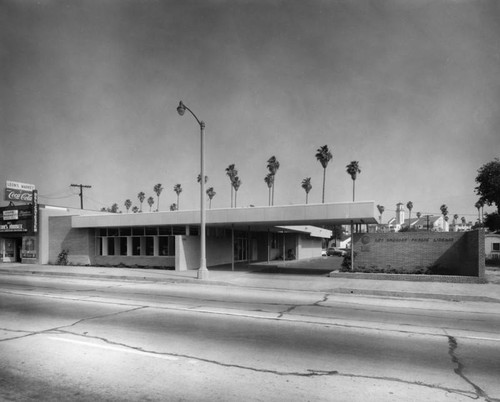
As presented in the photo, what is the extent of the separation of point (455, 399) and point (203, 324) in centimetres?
545

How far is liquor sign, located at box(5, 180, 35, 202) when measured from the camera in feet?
109

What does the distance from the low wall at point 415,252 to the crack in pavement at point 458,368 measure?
41.8 ft

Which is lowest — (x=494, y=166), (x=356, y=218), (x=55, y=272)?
(x=55, y=272)

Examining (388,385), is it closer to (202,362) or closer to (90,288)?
(202,362)

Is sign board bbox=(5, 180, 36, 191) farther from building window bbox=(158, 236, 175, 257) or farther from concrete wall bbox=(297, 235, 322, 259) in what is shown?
concrete wall bbox=(297, 235, 322, 259)

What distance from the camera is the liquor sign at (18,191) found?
33.2 meters

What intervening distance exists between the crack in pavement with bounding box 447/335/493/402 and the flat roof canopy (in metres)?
A: 11.3

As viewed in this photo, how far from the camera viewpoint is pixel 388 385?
5305 mm

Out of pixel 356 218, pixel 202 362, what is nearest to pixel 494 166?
pixel 356 218

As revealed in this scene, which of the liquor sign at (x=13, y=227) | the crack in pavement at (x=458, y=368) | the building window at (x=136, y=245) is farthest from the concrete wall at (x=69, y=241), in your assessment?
the crack in pavement at (x=458, y=368)

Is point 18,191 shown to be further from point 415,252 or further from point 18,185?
point 415,252

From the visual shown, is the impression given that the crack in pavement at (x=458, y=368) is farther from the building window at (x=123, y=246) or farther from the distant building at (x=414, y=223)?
the distant building at (x=414, y=223)

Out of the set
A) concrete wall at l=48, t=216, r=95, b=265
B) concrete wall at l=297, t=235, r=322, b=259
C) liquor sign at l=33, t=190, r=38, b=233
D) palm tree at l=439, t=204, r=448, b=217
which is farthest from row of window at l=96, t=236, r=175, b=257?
palm tree at l=439, t=204, r=448, b=217

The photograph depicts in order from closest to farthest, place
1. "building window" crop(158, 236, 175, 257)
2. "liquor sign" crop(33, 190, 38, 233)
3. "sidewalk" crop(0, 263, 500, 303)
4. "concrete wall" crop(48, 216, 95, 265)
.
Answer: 1. "sidewalk" crop(0, 263, 500, 303)
2. "building window" crop(158, 236, 175, 257)
3. "concrete wall" crop(48, 216, 95, 265)
4. "liquor sign" crop(33, 190, 38, 233)
